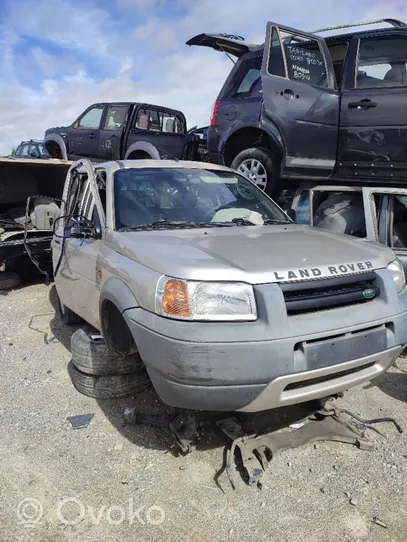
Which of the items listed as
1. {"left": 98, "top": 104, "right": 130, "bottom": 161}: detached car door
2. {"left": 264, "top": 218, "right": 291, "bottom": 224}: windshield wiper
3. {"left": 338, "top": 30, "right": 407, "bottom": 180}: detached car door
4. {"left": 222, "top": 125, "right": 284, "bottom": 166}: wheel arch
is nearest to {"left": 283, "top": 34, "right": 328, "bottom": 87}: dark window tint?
{"left": 338, "top": 30, "right": 407, "bottom": 180}: detached car door

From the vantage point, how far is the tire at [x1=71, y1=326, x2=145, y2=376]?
11.4 ft

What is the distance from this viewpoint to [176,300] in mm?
2422

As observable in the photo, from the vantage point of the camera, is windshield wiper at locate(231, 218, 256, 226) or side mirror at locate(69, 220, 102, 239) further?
windshield wiper at locate(231, 218, 256, 226)

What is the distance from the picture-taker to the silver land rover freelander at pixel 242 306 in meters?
2.34

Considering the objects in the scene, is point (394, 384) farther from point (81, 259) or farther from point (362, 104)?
point (362, 104)

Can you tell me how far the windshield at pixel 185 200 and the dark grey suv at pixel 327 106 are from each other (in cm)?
187

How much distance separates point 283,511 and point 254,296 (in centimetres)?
112

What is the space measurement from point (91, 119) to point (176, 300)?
883 centimetres

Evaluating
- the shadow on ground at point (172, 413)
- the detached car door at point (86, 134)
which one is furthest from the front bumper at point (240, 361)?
the detached car door at point (86, 134)

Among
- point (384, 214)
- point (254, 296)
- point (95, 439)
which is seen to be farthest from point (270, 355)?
point (384, 214)

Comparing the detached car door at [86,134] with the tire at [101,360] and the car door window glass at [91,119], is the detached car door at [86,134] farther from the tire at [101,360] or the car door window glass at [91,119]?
the tire at [101,360]

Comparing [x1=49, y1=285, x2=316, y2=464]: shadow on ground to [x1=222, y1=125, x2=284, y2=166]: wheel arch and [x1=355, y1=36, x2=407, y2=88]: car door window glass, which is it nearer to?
[x1=222, y1=125, x2=284, y2=166]: wheel arch

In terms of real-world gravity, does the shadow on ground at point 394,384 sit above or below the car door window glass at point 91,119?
below

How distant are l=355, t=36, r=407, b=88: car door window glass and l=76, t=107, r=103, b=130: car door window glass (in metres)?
5.99
